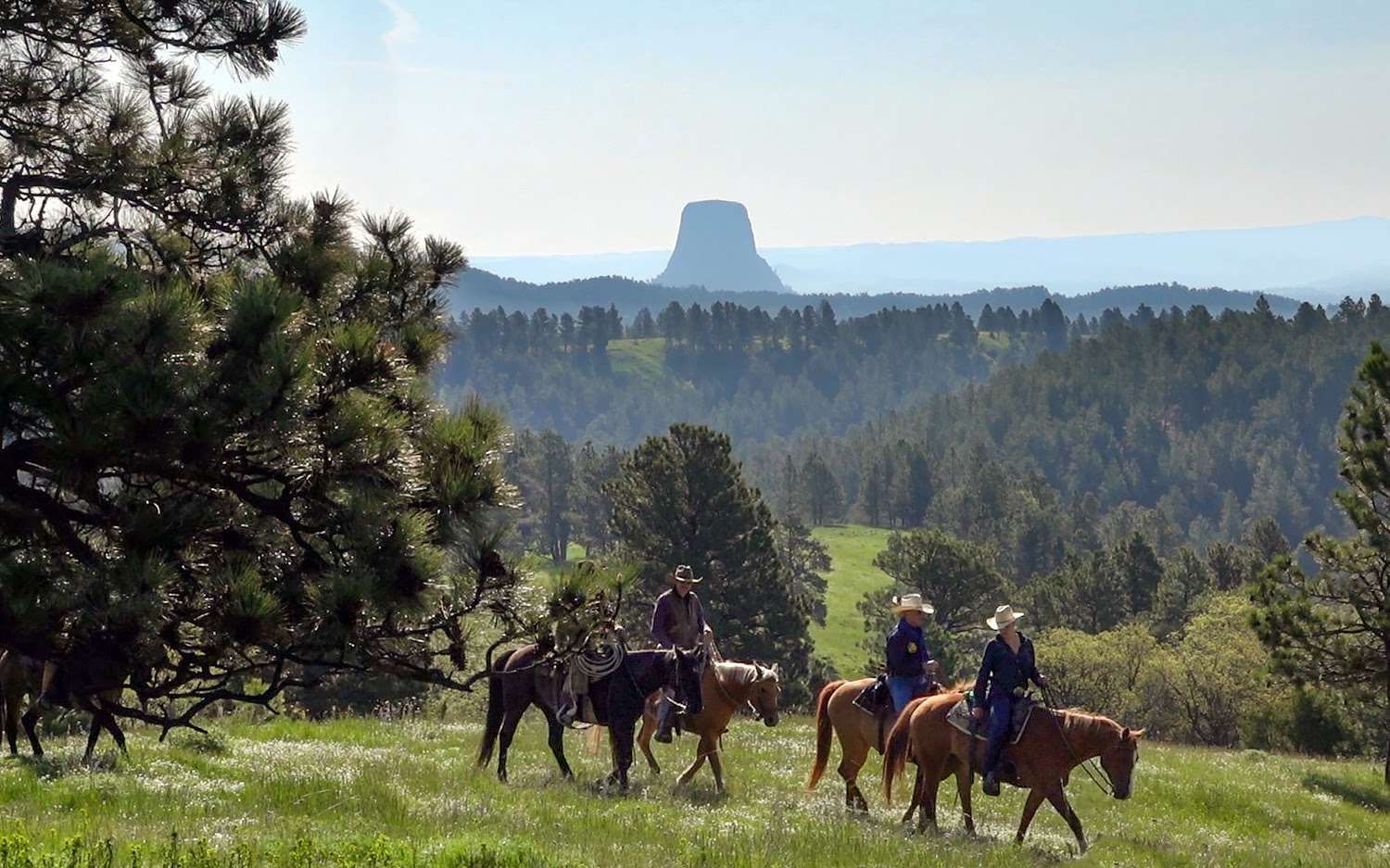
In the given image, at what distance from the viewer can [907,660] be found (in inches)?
651

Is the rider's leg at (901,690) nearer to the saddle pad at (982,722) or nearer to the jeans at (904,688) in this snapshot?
the jeans at (904,688)

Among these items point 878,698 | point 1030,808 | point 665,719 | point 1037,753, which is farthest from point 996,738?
point 665,719

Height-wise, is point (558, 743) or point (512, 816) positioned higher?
point (512, 816)

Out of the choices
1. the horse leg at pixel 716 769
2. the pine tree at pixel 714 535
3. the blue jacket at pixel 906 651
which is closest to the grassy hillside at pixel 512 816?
the horse leg at pixel 716 769

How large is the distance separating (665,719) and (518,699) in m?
2.03

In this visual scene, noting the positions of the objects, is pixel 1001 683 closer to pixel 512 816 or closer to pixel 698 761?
pixel 698 761

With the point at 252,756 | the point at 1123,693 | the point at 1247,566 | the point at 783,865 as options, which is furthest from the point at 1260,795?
the point at 1247,566

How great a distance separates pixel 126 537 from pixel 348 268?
2.84m

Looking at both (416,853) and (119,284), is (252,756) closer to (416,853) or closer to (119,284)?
(416,853)

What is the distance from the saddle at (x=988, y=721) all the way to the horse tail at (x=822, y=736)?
2657 millimetres

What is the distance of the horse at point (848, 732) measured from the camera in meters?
16.6

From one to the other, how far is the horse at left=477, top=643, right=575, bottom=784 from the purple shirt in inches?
68.4

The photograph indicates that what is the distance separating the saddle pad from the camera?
572 inches

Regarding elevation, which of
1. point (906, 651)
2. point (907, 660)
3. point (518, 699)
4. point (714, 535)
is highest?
point (906, 651)
